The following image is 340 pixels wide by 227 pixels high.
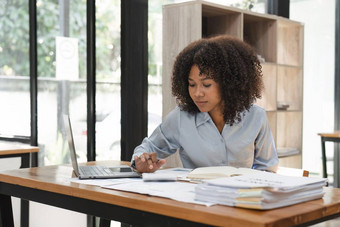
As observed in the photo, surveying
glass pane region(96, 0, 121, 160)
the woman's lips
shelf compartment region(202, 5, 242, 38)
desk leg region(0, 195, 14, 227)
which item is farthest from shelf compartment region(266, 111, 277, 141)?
desk leg region(0, 195, 14, 227)

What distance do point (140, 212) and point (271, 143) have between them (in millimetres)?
1095

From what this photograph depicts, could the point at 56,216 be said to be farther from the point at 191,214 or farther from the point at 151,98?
the point at 191,214

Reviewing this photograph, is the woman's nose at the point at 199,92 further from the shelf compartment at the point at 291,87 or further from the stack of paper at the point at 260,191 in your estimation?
the shelf compartment at the point at 291,87

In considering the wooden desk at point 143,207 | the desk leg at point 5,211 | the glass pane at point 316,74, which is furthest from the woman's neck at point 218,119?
the glass pane at point 316,74

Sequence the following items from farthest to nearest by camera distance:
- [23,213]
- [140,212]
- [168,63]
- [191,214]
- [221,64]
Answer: [23,213] < [168,63] < [221,64] < [140,212] < [191,214]

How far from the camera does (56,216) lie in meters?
3.58

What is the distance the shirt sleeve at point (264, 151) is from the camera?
7.52 feet

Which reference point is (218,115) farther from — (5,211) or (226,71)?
(5,211)

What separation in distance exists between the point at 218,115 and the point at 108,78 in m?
1.42

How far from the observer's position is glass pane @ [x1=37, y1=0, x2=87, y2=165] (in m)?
3.60

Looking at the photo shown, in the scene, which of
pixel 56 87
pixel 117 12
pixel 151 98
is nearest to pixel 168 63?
pixel 151 98

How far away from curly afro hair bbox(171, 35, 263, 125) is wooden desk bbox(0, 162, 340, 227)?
72cm

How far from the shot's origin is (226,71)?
2256 millimetres

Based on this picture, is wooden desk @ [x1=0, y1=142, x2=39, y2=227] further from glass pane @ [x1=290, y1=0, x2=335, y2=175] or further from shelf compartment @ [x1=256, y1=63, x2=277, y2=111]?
glass pane @ [x1=290, y1=0, x2=335, y2=175]
